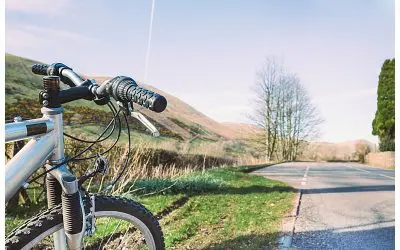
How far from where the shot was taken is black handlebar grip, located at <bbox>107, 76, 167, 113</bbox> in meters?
0.99

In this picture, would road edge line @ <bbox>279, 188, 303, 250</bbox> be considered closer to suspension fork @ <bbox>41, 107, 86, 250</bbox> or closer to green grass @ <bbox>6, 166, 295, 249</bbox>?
green grass @ <bbox>6, 166, 295, 249</bbox>

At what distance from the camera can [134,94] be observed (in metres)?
1.02

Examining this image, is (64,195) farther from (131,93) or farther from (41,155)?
(131,93)

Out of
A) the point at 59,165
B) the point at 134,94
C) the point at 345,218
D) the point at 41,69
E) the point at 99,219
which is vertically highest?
the point at 41,69

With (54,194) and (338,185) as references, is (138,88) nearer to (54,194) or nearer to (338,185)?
(54,194)

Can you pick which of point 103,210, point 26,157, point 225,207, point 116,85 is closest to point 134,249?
point 103,210

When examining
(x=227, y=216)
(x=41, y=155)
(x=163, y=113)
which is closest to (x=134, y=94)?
(x=41, y=155)

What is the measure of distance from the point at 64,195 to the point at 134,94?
1.15 feet

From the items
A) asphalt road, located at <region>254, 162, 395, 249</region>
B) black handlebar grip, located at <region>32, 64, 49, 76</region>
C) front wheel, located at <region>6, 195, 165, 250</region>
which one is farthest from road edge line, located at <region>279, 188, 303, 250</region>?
black handlebar grip, located at <region>32, 64, 49, 76</region>

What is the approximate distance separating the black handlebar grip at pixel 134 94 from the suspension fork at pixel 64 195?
0.63 ft

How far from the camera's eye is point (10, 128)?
108cm

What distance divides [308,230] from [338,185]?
3.09 metres

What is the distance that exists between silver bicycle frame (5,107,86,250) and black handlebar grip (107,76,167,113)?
0.63 ft

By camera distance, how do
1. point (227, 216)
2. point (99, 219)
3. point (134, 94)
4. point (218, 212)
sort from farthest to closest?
point (218, 212) < point (227, 216) < point (99, 219) < point (134, 94)
